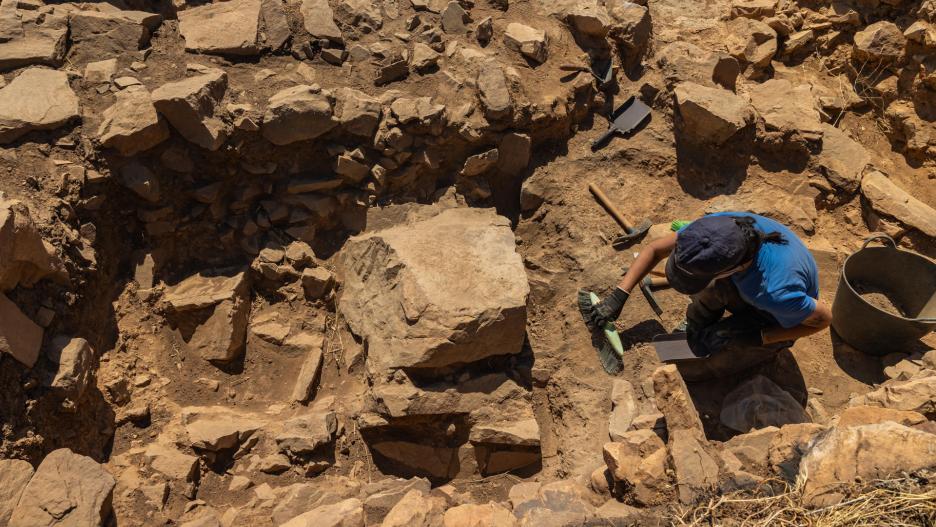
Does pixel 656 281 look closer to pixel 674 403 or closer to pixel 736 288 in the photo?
pixel 736 288

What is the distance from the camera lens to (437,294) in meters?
3.79

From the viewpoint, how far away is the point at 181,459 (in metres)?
3.50

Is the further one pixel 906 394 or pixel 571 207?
pixel 571 207

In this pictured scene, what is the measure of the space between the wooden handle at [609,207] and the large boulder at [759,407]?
4.37 feet

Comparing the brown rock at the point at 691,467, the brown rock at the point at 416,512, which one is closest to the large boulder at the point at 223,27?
the brown rock at the point at 416,512

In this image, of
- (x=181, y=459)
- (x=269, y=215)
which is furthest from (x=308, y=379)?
(x=269, y=215)

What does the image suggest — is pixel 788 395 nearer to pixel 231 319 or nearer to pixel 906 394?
pixel 906 394

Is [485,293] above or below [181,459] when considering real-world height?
above

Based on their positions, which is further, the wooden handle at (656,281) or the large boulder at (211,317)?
the wooden handle at (656,281)

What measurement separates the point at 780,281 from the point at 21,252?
3.79 meters

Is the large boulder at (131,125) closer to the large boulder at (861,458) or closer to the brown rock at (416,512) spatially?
the brown rock at (416,512)

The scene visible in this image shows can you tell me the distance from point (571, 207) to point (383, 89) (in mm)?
1576

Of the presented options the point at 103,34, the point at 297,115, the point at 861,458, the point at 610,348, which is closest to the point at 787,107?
the point at 610,348

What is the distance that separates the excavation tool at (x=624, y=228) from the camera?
14.9ft
